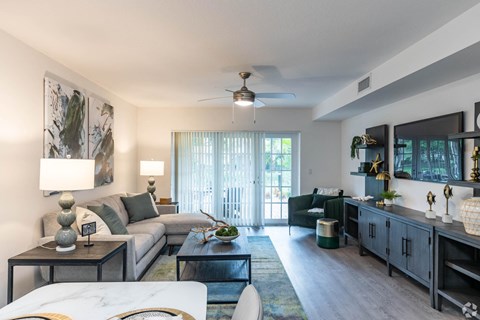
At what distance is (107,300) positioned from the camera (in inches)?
45.9

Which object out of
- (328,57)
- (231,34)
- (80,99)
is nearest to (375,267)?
(328,57)

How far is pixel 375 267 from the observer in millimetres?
3857

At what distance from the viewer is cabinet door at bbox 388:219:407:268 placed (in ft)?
10.7

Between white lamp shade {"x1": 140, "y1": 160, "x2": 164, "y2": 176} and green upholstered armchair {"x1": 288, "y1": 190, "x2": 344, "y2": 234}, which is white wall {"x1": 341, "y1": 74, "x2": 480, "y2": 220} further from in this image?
white lamp shade {"x1": 140, "y1": 160, "x2": 164, "y2": 176}

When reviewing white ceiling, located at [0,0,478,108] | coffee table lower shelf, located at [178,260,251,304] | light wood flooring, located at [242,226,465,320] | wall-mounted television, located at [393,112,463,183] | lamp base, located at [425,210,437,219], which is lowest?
light wood flooring, located at [242,226,465,320]

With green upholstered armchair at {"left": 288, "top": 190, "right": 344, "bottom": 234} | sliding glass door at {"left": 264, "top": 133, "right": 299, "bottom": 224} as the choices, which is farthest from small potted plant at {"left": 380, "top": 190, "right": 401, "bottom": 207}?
sliding glass door at {"left": 264, "top": 133, "right": 299, "bottom": 224}

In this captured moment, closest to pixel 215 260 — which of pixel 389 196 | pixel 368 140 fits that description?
pixel 389 196

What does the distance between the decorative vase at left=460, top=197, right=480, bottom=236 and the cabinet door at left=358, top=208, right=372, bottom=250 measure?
1551mm

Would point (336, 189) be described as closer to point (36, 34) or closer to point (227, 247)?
point (227, 247)

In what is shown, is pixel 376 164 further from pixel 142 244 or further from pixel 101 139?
pixel 101 139

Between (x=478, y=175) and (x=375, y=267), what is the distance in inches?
70.2

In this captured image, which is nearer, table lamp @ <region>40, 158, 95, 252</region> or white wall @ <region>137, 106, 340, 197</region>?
table lamp @ <region>40, 158, 95, 252</region>

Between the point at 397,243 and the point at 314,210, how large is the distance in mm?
2186

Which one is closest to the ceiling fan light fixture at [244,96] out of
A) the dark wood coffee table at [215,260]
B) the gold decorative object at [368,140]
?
Answer: the dark wood coffee table at [215,260]
